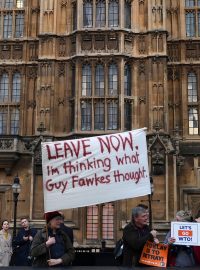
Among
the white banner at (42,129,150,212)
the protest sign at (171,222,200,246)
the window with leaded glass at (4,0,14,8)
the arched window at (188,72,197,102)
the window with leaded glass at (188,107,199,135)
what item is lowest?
the protest sign at (171,222,200,246)

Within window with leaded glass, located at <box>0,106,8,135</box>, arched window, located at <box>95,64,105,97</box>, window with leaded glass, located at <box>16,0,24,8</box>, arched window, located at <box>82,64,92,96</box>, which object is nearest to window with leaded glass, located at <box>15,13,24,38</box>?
window with leaded glass, located at <box>16,0,24,8</box>

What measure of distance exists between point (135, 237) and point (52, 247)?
1.26 metres

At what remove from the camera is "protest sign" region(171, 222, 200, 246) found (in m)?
7.54

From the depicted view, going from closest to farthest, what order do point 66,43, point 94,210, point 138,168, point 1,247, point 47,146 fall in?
point 47,146, point 138,168, point 1,247, point 94,210, point 66,43

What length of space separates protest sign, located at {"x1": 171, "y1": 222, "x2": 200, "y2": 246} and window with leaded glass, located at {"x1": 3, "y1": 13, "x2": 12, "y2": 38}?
20.2 metres

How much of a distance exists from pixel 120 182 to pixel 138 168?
0.44 meters

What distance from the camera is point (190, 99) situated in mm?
24359

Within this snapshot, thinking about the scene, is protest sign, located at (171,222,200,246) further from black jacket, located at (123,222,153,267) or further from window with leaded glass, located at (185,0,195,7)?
window with leaded glass, located at (185,0,195,7)

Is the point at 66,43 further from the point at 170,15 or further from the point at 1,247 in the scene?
the point at 1,247

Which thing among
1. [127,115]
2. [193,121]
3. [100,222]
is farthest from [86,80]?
[100,222]

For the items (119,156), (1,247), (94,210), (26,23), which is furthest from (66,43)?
(119,156)

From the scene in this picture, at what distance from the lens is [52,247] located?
711 centimetres

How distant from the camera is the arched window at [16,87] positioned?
2497cm

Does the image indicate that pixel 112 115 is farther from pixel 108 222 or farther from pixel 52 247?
pixel 52 247
